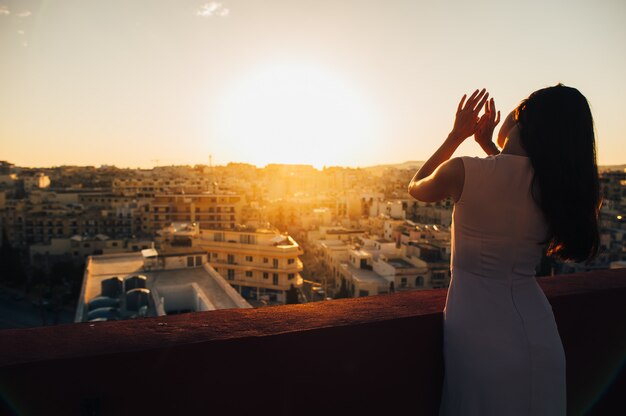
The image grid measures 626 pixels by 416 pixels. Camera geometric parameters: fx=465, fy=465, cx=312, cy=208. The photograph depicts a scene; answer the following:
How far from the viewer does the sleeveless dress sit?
127 centimetres

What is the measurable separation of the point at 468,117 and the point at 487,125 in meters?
0.19

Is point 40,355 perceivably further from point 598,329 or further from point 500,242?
point 598,329

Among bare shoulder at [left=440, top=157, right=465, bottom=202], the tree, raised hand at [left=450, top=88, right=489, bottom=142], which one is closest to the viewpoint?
bare shoulder at [left=440, top=157, right=465, bottom=202]

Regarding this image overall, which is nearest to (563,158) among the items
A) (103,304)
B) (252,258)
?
(103,304)

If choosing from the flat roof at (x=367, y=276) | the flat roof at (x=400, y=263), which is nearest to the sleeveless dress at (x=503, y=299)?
the flat roof at (x=400, y=263)

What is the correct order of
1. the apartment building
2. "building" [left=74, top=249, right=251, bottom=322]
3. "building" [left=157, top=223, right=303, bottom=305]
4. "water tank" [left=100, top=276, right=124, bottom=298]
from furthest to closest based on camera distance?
the apartment building, "building" [left=157, top=223, right=303, bottom=305], "water tank" [left=100, top=276, right=124, bottom=298], "building" [left=74, top=249, right=251, bottom=322]

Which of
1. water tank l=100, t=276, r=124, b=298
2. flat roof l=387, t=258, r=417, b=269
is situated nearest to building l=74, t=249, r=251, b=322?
water tank l=100, t=276, r=124, b=298

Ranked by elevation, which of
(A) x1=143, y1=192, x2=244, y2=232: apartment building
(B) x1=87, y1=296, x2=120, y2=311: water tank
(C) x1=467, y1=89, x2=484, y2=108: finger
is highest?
(C) x1=467, y1=89, x2=484, y2=108: finger

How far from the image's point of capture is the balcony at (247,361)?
3.58ft

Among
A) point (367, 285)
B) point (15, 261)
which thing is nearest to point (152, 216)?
point (15, 261)

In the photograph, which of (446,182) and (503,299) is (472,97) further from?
(503,299)

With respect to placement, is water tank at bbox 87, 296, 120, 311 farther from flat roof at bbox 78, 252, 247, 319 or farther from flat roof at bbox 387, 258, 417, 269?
flat roof at bbox 387, 258, 417, 269

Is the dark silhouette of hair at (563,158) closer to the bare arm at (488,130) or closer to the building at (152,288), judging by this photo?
the bare arm at (488,130)

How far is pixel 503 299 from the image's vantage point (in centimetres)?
129
